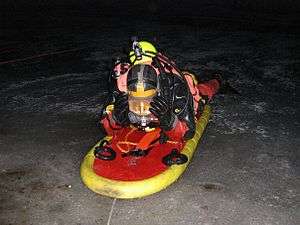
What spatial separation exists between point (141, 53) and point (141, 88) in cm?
62

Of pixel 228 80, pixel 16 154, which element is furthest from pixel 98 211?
pixel 228 80

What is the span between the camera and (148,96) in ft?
18.7

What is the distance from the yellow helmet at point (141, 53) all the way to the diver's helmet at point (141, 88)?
234 mm

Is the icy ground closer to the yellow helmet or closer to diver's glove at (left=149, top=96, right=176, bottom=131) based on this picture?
diver's glove at (left=149, top=96, right=176, bottom=131)

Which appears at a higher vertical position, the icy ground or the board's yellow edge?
the board's yellow edge

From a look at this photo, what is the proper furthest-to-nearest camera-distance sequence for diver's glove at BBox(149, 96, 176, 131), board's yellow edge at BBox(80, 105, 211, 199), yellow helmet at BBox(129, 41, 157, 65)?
1. yellow helmet at BBox(129, 41, 157, 65)
2. diver's glove at BBox(149, 96, 176, 131)
3. board's yellow edge at BBox(80, 105, 211, 199)

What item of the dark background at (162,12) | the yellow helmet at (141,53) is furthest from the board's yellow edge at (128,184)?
the dark background at (162,12)

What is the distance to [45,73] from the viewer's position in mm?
11523

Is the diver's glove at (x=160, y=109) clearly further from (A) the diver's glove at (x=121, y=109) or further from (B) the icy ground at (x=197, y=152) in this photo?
(B) the icy ground at (x=197, y=152)

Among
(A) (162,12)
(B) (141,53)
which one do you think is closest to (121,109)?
(B) (141,53)

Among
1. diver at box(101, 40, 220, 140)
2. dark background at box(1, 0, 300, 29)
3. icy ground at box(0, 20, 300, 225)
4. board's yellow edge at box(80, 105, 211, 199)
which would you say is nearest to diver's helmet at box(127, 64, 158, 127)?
diver at box(101, 40, 220, 140)

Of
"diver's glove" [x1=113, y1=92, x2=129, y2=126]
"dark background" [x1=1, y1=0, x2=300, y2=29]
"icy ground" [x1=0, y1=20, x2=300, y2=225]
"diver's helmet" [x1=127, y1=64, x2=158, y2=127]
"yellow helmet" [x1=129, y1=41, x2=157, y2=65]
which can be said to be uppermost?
"yellow helmet" [x1=129, y1=41, x2=157, y2=65]

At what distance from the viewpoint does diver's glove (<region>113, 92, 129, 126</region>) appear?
6047 mm

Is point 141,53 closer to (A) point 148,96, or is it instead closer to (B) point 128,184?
(A) point 148,96
